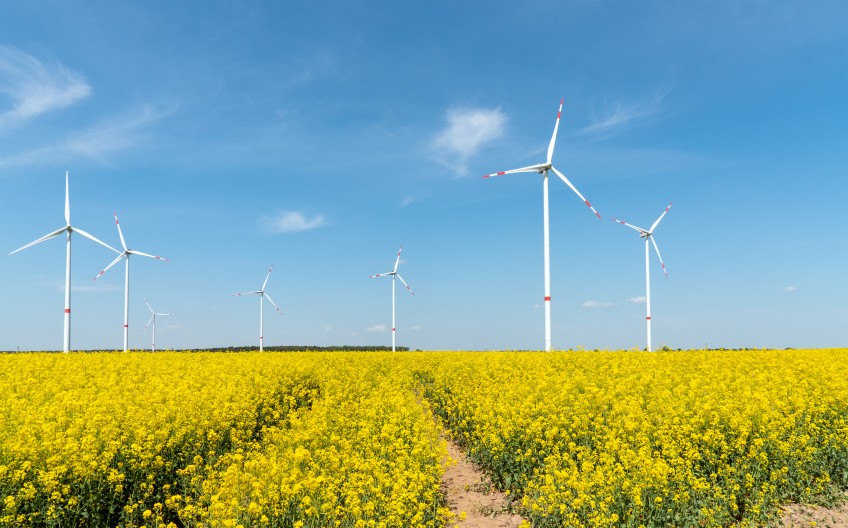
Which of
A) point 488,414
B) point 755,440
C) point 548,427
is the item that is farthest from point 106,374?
point 755,440

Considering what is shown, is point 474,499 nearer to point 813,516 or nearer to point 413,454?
point 413,454

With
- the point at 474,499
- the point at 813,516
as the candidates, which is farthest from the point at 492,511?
the point at 813,516

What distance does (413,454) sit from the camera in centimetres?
1293

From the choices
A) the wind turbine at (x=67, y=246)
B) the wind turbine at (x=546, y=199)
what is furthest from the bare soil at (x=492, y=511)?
the wind turbine at (x=67, y=246)

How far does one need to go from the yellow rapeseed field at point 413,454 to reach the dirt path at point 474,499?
361mm

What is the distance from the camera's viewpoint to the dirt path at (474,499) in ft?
39.7

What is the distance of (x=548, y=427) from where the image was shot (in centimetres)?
1449

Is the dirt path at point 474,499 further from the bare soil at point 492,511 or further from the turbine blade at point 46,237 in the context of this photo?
the turbine blade at point 46,237

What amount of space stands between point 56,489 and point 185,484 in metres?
2.99

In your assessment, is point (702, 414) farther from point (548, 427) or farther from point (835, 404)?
point (835, 404)

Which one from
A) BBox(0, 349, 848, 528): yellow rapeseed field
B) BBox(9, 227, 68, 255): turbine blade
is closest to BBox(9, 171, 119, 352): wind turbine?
BBox(9, 227, 68, 255): turbine blade

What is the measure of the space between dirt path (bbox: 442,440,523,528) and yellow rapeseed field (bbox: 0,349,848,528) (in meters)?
0.36

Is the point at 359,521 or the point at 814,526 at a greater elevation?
the point at 359,521

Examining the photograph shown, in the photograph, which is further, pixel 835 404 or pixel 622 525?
pixel 835 404
